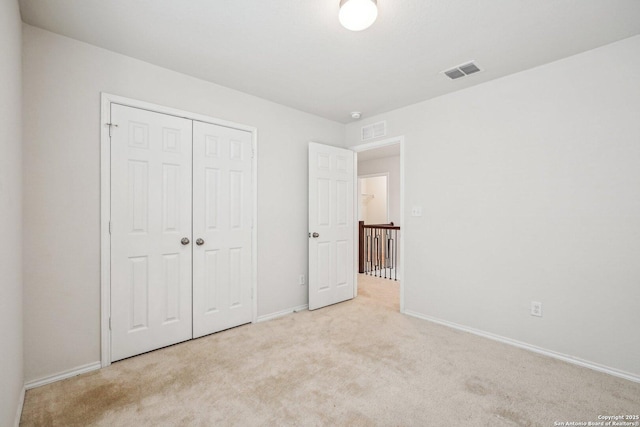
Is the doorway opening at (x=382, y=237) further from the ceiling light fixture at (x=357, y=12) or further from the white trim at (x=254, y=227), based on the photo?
the ceiling light fixture at (x=357, y=12)

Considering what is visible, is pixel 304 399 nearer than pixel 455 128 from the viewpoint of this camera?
Yes

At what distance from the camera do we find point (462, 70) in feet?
8.44

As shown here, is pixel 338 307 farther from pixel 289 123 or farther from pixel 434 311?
pixel 289 123

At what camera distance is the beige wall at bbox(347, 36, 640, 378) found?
2145 mm

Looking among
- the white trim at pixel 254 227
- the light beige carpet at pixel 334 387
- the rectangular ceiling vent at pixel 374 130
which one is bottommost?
the light beige carpet at pixel 334 387

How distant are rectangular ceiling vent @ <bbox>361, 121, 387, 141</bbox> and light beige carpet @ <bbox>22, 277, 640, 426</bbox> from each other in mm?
2411

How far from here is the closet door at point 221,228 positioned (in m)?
2.75

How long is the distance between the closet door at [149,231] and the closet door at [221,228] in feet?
0.31

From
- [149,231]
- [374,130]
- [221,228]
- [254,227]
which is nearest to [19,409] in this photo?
[149,231]

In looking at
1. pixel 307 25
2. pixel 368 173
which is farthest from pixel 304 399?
pixel 368 173

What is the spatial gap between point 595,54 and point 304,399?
3.30m

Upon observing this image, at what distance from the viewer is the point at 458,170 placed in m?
3.04

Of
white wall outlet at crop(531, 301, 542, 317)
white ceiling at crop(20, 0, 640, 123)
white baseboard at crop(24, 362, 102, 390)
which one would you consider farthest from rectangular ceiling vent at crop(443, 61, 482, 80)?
white baseboard at crop(24, 362, 102, 390)

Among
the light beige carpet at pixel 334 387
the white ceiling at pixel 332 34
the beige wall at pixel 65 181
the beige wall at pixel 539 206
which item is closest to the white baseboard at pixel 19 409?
the light beige carpet at pixel 334 387
